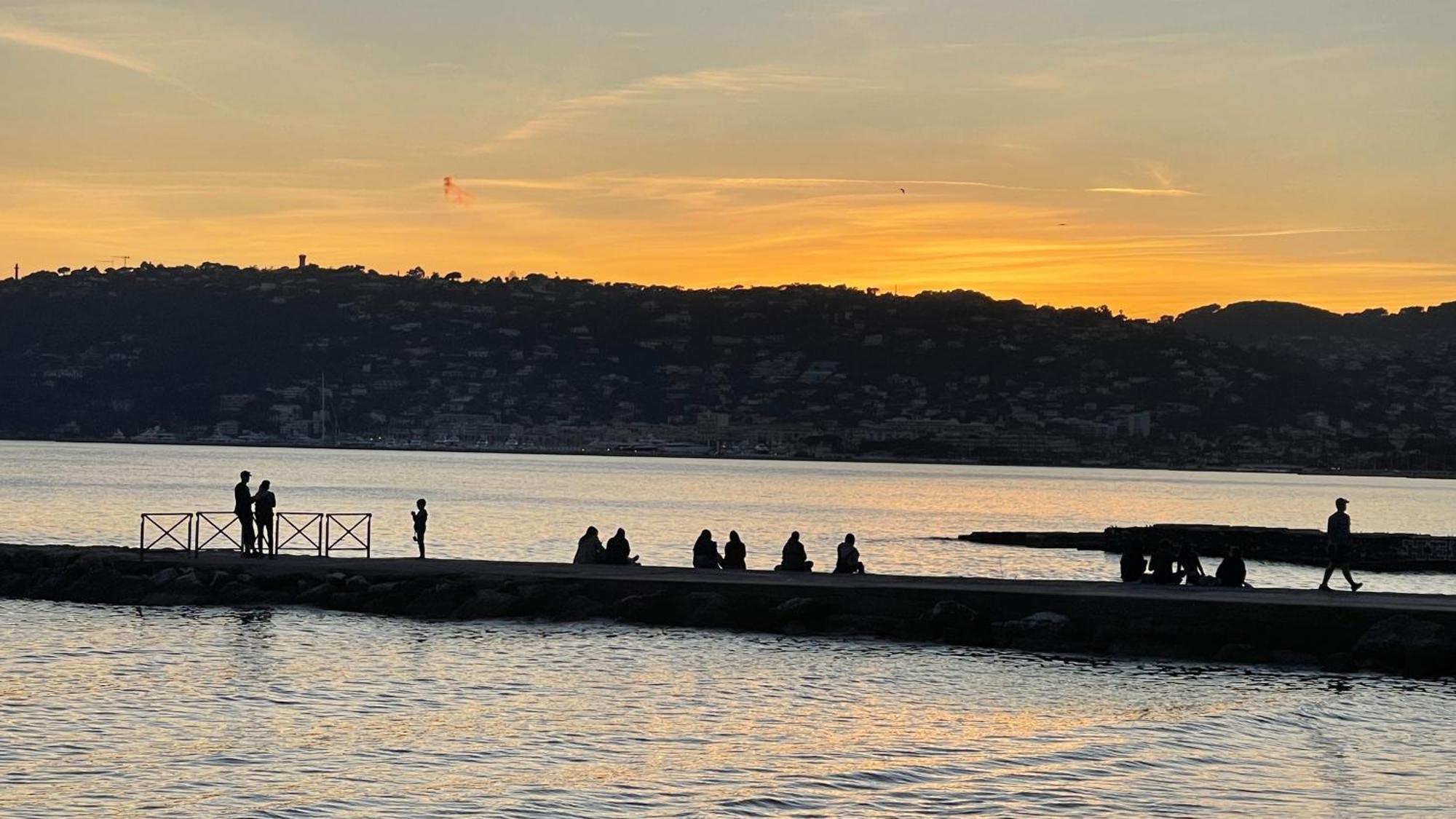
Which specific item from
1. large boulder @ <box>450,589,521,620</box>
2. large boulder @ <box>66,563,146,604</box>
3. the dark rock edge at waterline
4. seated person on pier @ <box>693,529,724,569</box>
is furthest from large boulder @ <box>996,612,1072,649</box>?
large boulder @ <box>66,563,146,604</box>

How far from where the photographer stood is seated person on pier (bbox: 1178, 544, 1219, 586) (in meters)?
33.2

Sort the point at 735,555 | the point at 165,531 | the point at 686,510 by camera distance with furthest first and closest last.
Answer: the point at 686,510
the point at 165,531
the point at 735,555

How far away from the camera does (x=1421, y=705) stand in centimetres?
2478

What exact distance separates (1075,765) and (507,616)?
15071 mm

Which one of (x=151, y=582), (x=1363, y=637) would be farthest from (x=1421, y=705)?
(x=151, y=582)

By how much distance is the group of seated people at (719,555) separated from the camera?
34625 millimetres

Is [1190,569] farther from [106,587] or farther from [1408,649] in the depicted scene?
[106,587]

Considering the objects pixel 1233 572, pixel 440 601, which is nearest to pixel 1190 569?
pixel 1233 572

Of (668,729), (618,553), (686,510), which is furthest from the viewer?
(686,510)

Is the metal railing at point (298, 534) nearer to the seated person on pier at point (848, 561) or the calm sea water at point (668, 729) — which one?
the calm sea water at point (668, 729)

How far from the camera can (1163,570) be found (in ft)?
108

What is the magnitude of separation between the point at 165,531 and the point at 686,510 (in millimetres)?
73054

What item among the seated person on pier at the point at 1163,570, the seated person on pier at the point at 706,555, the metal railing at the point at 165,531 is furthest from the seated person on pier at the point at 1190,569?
the metal railing at the point at 165,531

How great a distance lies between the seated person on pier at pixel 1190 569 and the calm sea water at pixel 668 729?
560cm
